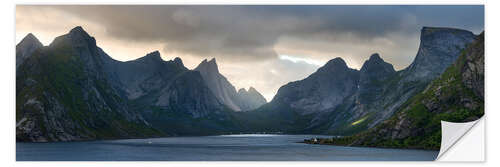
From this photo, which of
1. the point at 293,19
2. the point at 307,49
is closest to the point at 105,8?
the point at 293,19

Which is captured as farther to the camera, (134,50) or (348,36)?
(134,50)

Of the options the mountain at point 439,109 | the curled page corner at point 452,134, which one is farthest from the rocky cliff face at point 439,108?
the curled page corner at point 452,134

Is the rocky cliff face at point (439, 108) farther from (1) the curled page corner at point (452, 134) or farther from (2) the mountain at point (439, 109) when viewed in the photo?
(1) the curled page corner at point (452, 134)

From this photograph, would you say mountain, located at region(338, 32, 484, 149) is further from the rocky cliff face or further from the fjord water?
the fjord water

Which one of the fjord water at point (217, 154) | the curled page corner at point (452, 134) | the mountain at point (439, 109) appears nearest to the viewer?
the curled page corner at point (452, 134)

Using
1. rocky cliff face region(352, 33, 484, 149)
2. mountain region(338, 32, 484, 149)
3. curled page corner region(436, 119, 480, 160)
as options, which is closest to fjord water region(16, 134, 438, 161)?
mountain region(338, 32, 484, 149)
